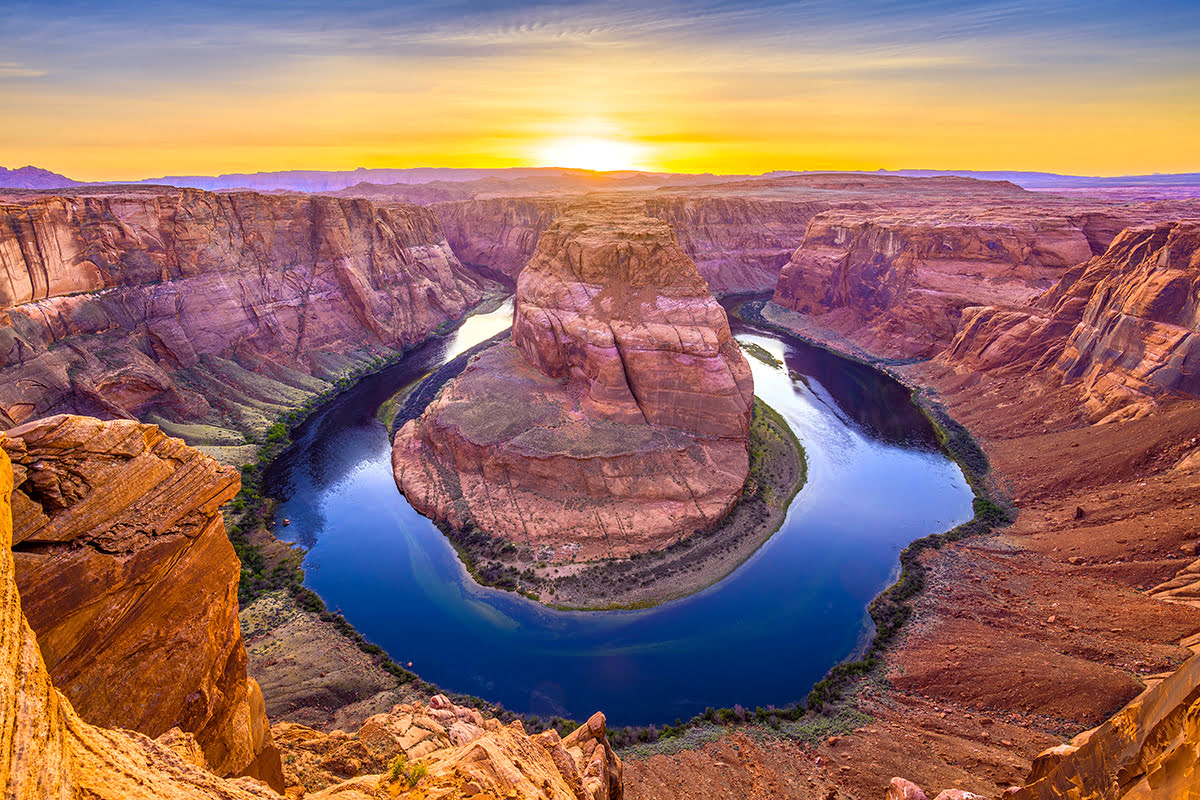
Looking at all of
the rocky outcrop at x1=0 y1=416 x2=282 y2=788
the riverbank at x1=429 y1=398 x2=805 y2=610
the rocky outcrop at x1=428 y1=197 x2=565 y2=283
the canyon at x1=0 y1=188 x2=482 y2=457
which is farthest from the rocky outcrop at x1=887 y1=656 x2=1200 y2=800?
the rocky outcrop at x1=428 y1=197 x2=565 y2=283

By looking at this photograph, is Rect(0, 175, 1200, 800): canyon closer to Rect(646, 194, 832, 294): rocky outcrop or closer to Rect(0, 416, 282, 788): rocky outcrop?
Rect(0, 416, 282, 788): rocky outcrop

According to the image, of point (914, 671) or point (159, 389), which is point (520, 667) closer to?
point (914, 671)

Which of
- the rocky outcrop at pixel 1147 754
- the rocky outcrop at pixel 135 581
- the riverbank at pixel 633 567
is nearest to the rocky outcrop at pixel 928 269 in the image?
the riverbank at pixel 633 567

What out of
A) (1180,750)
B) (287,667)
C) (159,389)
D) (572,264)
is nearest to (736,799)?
(1180,750)

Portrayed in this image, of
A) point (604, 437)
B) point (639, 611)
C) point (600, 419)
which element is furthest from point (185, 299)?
point (639, 611)

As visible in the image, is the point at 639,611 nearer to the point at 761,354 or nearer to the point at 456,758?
the point at 456,758

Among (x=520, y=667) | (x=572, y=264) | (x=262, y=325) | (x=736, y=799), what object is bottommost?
(x=520, y=667)

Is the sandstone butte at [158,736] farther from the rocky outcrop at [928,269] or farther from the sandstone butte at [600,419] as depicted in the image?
the rocky outcrop at [928,269]
